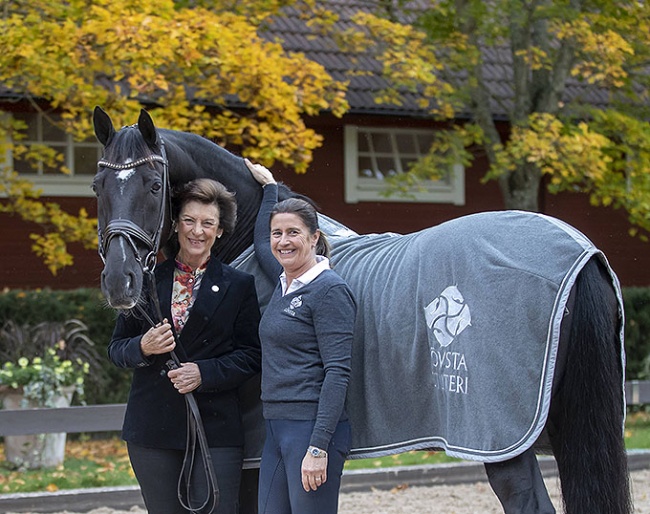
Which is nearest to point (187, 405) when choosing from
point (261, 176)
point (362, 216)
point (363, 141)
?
point (261, 176)

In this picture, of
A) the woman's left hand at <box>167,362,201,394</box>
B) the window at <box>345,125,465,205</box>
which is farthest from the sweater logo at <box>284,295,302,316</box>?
the window at <box>345,125,465,205</box>

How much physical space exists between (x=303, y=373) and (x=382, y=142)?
9.26 meters

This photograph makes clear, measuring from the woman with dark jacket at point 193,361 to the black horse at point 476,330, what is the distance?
16 centimetres

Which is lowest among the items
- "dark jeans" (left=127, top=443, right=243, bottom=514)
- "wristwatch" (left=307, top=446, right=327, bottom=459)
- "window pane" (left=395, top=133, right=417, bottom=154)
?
"dark jeans" (left=127, top=443, right=243, bottom=514)

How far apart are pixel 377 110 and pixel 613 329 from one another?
8.27 meters

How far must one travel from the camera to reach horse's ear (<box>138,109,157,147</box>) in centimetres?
344

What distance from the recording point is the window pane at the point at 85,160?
35.7 ft

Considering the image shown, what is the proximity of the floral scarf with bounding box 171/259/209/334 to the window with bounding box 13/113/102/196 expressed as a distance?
7397mm

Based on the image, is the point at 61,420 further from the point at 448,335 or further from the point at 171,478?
the point at 448,335

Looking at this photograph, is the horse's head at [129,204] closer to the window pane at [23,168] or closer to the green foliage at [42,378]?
the green foliage at [42,378]

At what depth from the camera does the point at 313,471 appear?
10.2 feet

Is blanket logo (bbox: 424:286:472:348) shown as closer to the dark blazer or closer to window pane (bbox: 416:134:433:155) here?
the dark blazer

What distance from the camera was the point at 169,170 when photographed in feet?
11.9

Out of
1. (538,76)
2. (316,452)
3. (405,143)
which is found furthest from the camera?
(405,143)
